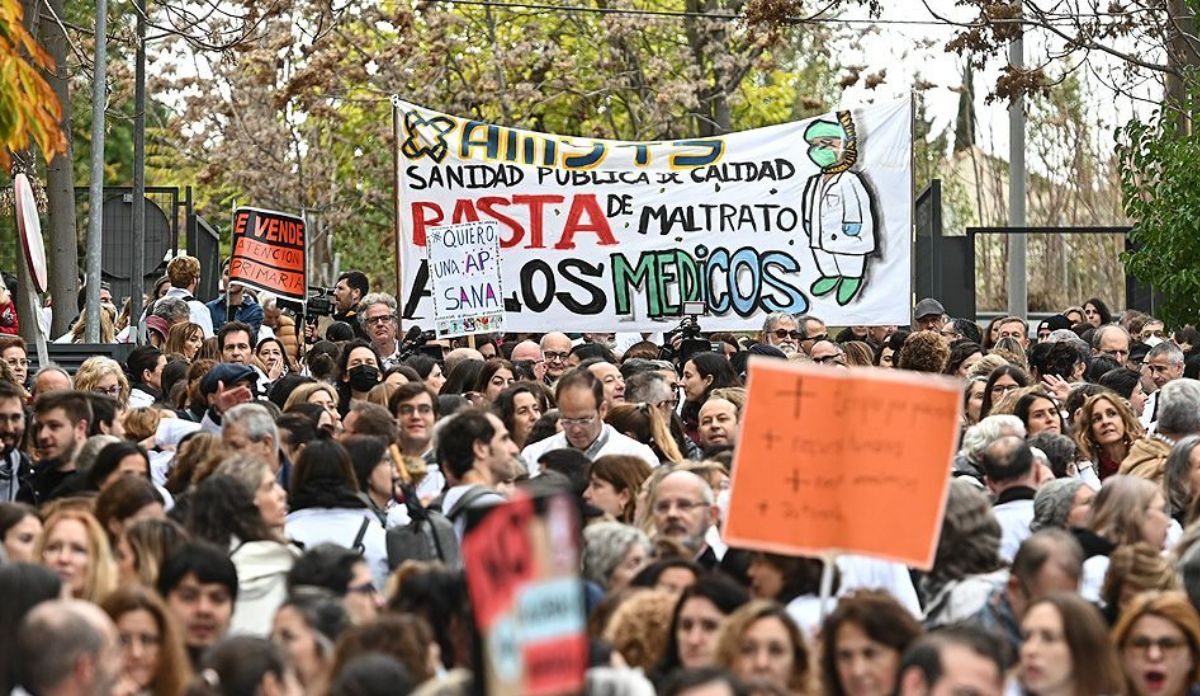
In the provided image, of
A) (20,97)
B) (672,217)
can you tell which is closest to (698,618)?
(20,97)

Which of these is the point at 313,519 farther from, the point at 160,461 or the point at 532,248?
the point at 532,248

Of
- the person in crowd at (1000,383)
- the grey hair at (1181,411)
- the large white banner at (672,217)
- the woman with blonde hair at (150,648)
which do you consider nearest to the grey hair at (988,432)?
the grey hair at (1181,411)

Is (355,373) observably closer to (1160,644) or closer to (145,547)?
(145,547)

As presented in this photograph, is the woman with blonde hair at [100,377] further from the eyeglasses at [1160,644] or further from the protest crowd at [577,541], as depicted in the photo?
the eyeglasses at [1160,644]

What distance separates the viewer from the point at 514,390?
13359mm

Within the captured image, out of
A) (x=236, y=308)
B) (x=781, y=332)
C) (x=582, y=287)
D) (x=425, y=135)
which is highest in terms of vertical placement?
(x=425, y=135)

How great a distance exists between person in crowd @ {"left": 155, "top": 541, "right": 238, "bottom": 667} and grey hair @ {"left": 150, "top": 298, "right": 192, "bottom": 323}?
9726mm

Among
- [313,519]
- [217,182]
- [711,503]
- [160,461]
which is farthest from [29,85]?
[217,182]

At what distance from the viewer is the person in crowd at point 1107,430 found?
12805 millimetres

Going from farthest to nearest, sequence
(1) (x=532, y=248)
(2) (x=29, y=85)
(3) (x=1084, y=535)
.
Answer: (1) (x=532, y=248) < (2) (x=29, y=85) < (3) (x=1084, y=535)

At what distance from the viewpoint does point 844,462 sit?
26.6 ft

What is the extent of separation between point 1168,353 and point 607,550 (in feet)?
25.1

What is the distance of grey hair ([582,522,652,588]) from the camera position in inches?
357

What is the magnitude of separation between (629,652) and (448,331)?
10268 mm
